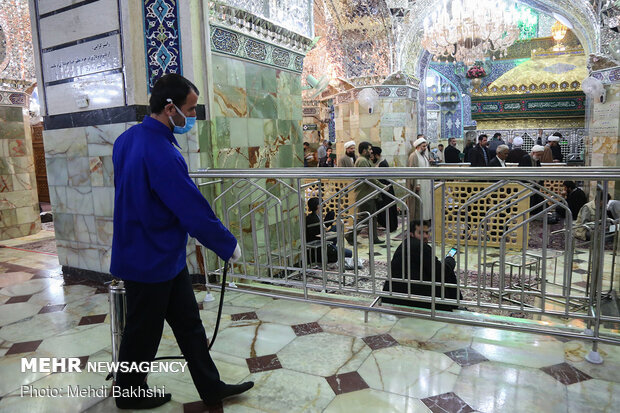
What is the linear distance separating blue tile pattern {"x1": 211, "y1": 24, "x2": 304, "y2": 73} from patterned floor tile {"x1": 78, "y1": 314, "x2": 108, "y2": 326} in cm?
237

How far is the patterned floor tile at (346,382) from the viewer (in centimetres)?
211

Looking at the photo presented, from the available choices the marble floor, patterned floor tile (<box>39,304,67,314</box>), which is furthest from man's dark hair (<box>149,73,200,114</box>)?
patterned floor tile (<box>39,304,67,314</box>)

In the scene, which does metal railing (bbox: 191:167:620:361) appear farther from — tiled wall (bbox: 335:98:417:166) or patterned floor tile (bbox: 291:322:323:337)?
tiled wall (bbox: 335:98:417:166)

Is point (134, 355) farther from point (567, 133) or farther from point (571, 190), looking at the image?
point (567, 133)

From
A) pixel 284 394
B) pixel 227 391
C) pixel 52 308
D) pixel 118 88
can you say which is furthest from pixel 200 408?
pixel 118 88

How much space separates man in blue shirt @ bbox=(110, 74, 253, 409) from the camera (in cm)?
173

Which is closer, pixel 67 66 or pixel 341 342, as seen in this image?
pixel 341 342

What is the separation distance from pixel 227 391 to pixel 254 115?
3056 millimetres

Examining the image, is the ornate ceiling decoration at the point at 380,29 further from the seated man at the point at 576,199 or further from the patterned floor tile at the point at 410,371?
the patterned floor tile at the point at 410,371

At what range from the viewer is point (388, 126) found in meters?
Answer: 9.43

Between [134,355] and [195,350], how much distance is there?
0.25 metres

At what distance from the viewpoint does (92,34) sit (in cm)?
373

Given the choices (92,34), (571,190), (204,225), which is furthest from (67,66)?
(571,190)

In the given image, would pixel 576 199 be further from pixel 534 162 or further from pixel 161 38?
pixel 161 38
